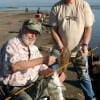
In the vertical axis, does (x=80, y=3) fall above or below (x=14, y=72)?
above

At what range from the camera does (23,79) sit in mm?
6113

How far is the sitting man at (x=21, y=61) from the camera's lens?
592cm

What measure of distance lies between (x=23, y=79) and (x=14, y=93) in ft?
0.76

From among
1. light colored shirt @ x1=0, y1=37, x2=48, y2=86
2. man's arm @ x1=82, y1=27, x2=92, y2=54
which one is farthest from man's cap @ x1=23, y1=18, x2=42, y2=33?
man's arm @ x1=82, y1=27, x2=92, y2=54

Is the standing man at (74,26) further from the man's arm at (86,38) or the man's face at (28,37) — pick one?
the man's face at (28,37)

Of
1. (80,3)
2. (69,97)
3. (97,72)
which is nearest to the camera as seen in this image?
(80,3)

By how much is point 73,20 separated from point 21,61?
1.76 metres

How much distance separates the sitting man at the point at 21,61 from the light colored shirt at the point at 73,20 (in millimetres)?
1251

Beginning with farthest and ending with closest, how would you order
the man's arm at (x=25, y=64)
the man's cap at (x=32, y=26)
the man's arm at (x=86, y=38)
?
1. the man's arm at (x=86, y=38)
2. the man's cap at (x=32, y=26)
3. the man's arm at (x=25, y=64)

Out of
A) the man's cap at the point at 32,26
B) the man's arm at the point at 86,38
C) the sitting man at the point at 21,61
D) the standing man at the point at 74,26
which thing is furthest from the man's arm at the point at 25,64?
the man's arm at the point at 86,38

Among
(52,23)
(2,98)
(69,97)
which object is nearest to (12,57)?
(2,98)

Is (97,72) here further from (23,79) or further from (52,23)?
(23,79)

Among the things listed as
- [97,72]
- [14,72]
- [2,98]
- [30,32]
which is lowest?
[97,72]

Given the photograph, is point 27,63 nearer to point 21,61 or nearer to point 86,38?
point 21,61
